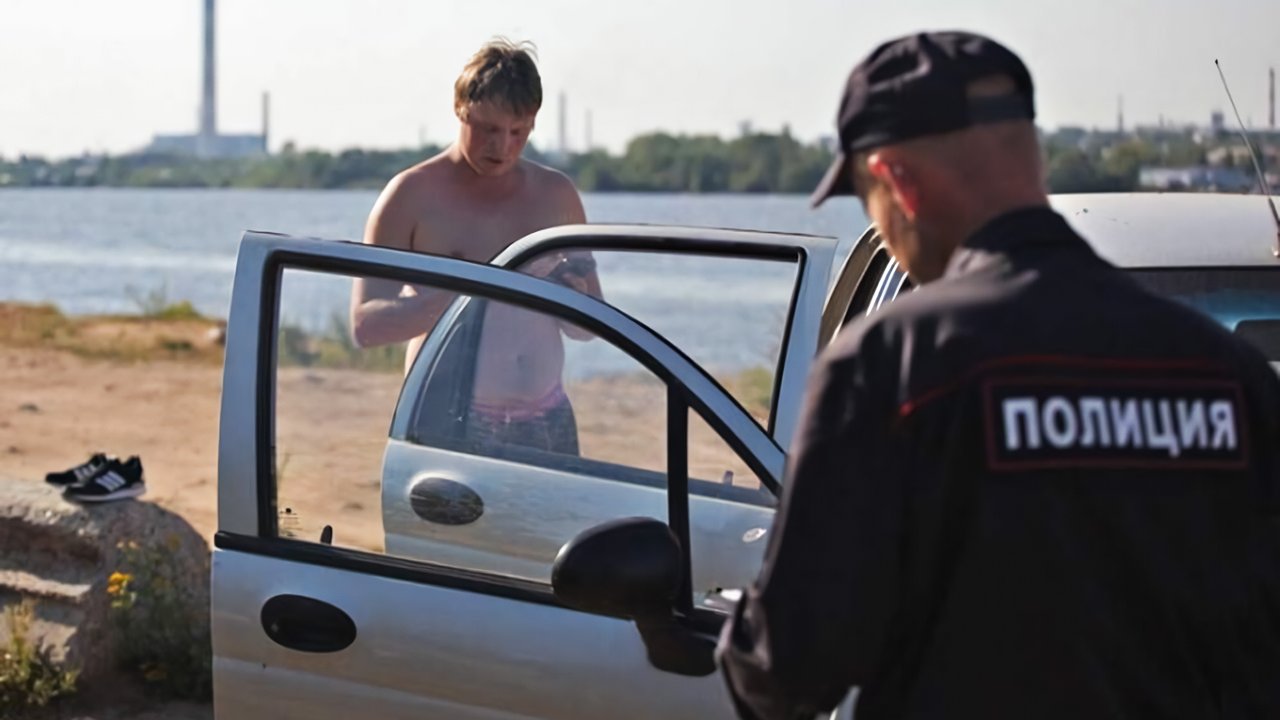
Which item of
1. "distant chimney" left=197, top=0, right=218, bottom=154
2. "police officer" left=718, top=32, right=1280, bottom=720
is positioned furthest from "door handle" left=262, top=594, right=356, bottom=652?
"distant chimney" left=197, top=0, right=218, bottom=154

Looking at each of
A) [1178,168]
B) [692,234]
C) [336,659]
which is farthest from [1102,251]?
[1178,168]

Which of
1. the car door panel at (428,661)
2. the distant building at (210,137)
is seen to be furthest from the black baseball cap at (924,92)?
the distant building at (210,137)

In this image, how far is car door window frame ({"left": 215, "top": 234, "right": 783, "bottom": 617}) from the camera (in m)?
3.15

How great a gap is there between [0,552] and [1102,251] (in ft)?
13.0

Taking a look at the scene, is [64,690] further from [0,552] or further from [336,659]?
[336,659]

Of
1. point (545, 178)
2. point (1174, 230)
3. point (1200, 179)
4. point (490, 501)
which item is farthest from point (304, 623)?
point (1200, 179)

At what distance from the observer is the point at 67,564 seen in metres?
5.79

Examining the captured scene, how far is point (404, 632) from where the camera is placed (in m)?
3.13

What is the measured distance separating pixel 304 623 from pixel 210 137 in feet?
212

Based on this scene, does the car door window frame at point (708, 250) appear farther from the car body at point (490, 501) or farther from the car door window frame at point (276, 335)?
the car door window frame at point (276, 335)

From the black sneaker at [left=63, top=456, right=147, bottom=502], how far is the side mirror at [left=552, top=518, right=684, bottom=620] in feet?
12.1

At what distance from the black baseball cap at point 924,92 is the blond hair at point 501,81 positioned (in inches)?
97.2

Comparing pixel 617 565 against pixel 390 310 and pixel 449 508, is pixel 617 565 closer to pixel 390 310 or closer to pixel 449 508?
pixel 449 508

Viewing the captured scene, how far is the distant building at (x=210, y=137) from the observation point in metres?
53.2
